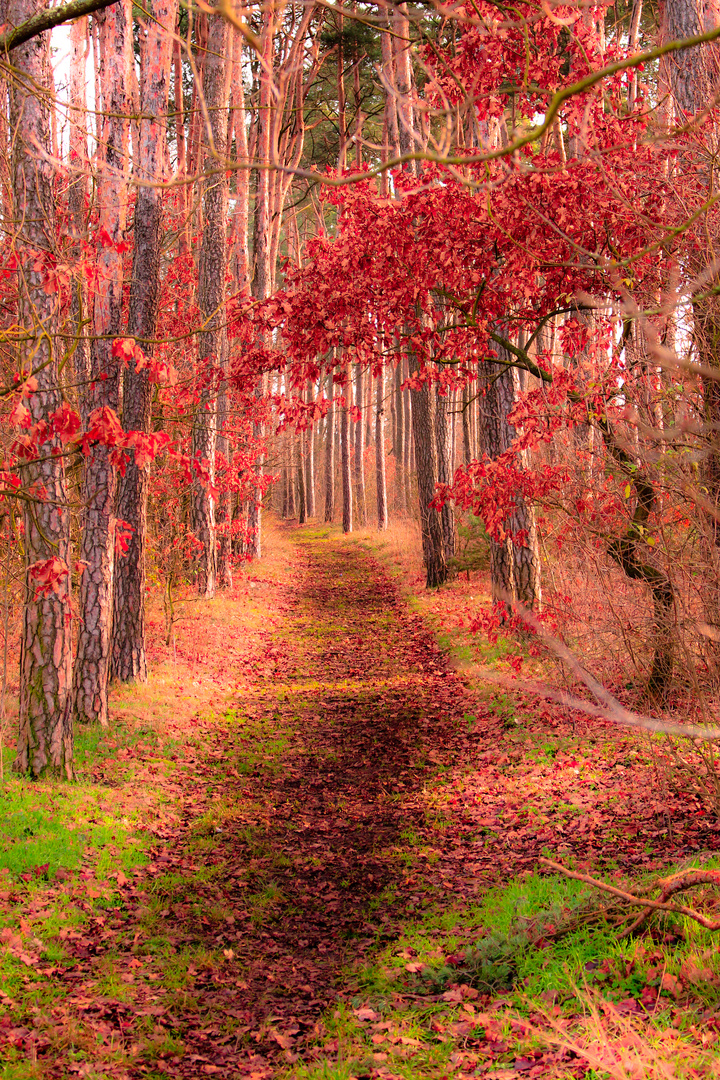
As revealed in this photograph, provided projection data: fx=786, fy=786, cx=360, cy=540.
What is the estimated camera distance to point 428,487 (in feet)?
53.1

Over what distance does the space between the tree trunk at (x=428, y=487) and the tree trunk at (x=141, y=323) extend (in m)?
7.30

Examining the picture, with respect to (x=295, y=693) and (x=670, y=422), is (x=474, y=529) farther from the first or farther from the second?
(x=670, y=422)

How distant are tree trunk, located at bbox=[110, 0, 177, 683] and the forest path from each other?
1679 mm

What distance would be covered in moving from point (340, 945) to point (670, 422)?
159 inches

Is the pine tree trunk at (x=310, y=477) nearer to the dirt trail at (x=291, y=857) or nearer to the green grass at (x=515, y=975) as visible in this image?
the dirt trail at (x=291, y=857)

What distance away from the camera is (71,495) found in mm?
10711

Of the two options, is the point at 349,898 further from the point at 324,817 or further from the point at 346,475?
the point at 346,475

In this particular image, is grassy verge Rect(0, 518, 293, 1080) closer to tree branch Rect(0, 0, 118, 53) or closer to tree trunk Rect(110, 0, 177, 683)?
tree trunk Rect(110, 0, 177, 683)

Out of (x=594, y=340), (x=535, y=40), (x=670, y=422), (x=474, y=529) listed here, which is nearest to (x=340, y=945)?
(x=670, y=422)

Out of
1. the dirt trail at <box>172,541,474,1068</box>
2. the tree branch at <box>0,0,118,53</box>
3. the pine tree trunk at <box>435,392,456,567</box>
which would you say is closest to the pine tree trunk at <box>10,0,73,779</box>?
the dirt trail at <box>172,541,474,1068</box>

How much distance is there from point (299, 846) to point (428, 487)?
34.9 feet

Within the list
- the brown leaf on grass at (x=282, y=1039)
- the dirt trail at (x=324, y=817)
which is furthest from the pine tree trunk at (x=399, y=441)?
the brown leaf on grass at (x=282, y=1039)

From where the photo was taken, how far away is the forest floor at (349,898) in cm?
386

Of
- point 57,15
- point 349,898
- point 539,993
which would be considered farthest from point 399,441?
point 539,993
